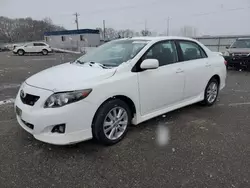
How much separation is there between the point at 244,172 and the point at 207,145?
27.4 inches

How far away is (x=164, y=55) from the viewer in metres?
3.94

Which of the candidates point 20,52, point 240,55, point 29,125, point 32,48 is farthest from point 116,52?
point 20,52

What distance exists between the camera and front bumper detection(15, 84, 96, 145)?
108 inches

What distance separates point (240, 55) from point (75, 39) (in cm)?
3536

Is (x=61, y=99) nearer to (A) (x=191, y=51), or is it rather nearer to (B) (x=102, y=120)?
(B) (x=102, y=120)

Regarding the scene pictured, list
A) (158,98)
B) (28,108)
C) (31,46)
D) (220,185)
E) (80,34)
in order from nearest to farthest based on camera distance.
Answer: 1. (220,185)
2. (28,108)
3. (158,98)
4. (31,46)
5. (80,34)

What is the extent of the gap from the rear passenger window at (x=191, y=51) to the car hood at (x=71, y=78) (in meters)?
1.75

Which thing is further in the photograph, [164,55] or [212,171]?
[164,55]

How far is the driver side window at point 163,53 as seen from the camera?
12.3 feet

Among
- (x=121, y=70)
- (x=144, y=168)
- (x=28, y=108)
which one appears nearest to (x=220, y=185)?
(x=144, y=168)

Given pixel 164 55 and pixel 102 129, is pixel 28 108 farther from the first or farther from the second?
pixel 164 55

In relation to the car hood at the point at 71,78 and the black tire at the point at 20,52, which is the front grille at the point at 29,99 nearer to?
the car hood at the point at 71,78

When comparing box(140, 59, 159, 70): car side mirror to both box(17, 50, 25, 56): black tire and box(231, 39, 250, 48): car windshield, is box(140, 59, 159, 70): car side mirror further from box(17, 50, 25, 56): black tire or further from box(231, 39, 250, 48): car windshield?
A: box(17, 50, 25, 56): black tire

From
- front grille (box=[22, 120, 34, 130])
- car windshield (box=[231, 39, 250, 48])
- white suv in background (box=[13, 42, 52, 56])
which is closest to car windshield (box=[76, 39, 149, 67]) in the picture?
front grille (box=[22, 120, 34, 130])
